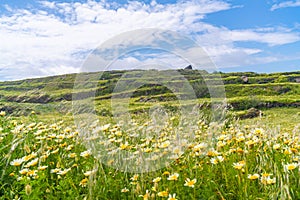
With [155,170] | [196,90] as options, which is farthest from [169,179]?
[196,90]

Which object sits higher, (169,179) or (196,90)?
(169,179)

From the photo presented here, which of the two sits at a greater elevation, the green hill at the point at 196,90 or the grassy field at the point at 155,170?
the grassy field at the point at 155,170

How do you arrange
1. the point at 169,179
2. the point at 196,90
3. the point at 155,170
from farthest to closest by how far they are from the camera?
the point at 196,90, the point at 155,170, the point at 169,179

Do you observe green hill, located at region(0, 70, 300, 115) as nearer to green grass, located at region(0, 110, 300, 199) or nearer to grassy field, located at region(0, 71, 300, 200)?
grassy field, located at region(0, 71, 300, 200)

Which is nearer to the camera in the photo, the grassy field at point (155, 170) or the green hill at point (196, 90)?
the grassy field at point (155, 170)

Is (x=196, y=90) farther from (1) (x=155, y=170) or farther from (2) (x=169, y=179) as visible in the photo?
(2) (x=169, y=179)

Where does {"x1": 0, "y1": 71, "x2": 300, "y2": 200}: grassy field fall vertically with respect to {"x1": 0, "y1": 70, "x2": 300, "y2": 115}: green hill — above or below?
above

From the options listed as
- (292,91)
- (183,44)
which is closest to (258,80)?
(292,91)

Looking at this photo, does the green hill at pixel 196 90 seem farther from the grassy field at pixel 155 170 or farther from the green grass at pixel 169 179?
the green grass at pixel 169 179

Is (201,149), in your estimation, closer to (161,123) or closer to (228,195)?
(228,195)

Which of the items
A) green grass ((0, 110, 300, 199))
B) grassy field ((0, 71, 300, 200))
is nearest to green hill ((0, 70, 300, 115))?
grassy field ((0, 71, 300, 200))

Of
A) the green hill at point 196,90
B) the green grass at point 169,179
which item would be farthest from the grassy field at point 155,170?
the green hill at point 196,90

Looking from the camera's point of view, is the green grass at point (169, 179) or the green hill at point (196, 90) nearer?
the green grass at point (169, 179)

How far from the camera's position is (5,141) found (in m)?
4.05
